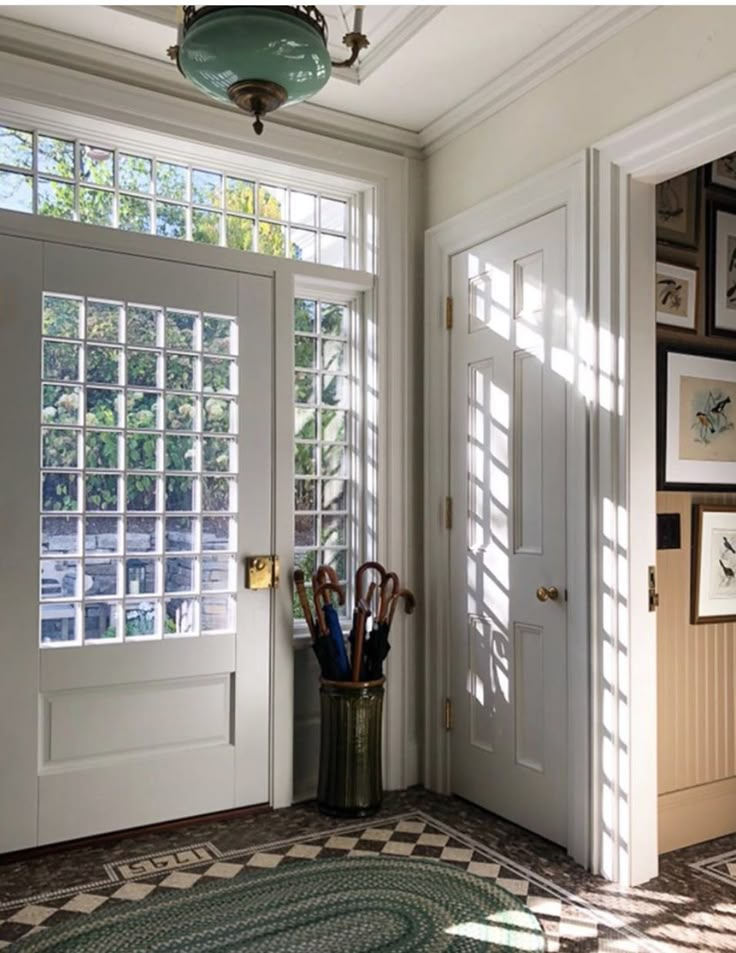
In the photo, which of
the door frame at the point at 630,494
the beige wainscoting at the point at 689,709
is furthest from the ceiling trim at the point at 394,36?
the beige wainscoting at the point at 689,709

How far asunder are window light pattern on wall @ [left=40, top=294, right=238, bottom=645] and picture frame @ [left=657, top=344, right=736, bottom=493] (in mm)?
1604

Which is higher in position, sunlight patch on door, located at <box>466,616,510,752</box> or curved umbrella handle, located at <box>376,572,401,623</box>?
curved umbrella handle, located at <box>376,572,401,623</box>

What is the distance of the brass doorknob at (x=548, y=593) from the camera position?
3.01 m

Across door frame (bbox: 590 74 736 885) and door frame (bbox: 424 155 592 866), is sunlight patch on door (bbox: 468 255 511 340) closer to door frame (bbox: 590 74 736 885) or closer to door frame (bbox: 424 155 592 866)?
door frame (bbox: 424 155 592 866)

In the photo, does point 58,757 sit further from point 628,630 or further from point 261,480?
point 628,630

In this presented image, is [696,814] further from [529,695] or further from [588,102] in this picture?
[588,102]

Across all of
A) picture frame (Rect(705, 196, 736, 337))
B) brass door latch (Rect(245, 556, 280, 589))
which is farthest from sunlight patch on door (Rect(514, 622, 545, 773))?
picture frame (Rect(705, 196, 736, 337))

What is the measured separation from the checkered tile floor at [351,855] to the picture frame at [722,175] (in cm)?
257

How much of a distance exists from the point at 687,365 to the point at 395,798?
205 centimetres

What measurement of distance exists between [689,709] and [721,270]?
1.64 metres

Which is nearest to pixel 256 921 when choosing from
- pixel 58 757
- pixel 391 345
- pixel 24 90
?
pixel 58 757

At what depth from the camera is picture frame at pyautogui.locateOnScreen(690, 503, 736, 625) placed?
312 cm

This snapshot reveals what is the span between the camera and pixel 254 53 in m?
1.74

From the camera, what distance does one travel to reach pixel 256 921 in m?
2.45
